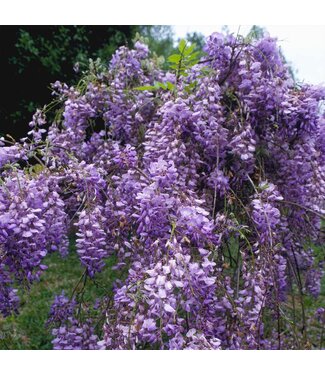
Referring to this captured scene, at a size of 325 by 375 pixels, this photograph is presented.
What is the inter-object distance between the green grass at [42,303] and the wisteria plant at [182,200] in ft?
3.28

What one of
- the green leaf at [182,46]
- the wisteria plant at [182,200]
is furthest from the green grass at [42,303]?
the green leaf at [182,46]

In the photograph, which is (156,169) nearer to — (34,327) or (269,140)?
(269,140)

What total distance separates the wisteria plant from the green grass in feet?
3.28

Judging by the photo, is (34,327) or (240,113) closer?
(240,113)

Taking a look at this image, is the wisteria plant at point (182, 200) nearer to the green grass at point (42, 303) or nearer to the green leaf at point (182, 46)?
the green leaf at point (182, 46)

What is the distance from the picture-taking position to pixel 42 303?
4863 millimetres

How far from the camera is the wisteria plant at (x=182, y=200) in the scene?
1659mm

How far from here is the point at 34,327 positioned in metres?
4.24

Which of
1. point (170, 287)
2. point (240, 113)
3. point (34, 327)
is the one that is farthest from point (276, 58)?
point (34, 327)

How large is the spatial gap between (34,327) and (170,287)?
124 inches

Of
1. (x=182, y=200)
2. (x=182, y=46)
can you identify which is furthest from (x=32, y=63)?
(x=182, y=200)

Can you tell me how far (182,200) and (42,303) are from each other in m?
3.52

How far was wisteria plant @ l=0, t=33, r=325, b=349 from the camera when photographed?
1659 mm

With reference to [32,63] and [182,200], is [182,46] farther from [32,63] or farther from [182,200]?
[32,63]
